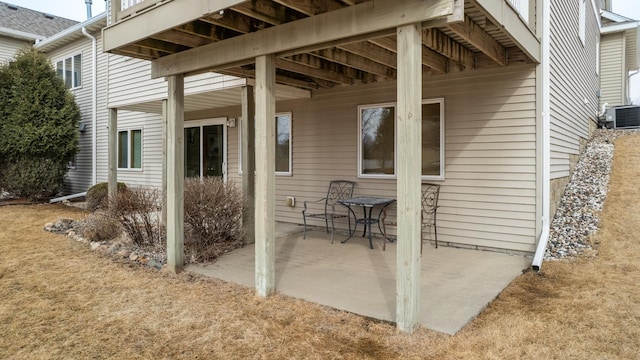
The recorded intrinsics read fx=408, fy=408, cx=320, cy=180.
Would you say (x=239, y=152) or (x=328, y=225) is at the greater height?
(x=239, y=152)

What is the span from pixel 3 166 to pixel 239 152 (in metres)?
6.97

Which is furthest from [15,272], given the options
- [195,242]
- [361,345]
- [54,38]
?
[54,38]

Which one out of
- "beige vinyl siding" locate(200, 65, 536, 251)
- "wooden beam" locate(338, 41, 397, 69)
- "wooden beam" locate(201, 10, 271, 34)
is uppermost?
"wooden beam" locate(201, 10, 271, 34)

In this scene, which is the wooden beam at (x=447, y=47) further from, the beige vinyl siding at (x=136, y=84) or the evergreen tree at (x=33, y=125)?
the evergreen tree at (x=33, y=125)

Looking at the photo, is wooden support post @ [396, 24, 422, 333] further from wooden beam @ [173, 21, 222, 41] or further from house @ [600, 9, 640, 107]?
house @ [600, 9, 640, 107]

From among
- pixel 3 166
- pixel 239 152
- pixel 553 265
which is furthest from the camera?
pixel 3 166

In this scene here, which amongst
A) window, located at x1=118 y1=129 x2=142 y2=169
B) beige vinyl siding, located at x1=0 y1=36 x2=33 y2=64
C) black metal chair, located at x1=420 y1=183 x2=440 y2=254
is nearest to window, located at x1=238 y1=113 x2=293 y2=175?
black metal chair, located at x1=420 y1=183 x2=440 y2=254

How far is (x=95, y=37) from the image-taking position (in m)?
11.7

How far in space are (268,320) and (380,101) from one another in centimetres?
412

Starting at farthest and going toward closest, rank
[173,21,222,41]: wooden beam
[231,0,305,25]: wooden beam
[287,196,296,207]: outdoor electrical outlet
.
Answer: [287,196,296,207]: outdoor electrical outlet → [173,21,222,41]: wooden beam → [231,0,305,25]: wooden beam

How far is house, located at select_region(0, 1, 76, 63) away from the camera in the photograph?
13.7m

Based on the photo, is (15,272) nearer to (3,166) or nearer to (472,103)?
(472,103)

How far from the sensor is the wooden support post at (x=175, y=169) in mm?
4750

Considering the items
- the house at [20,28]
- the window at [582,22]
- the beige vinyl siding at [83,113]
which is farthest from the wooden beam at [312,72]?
the house at [20,28]
